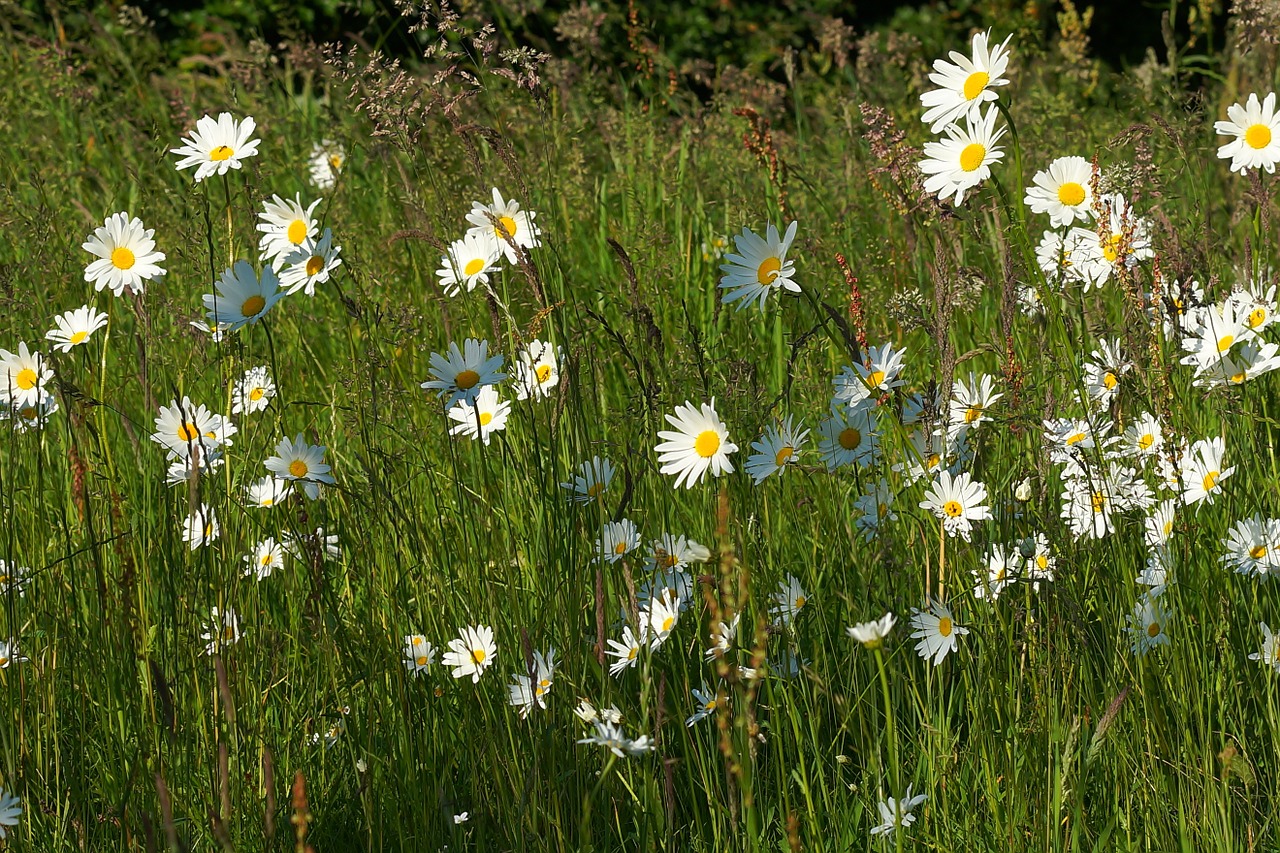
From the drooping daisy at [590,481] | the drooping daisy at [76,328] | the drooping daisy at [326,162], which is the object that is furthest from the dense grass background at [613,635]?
the drooping daisy at [326,162]

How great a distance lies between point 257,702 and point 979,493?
93 cm

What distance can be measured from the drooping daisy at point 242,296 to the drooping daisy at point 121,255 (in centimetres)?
11

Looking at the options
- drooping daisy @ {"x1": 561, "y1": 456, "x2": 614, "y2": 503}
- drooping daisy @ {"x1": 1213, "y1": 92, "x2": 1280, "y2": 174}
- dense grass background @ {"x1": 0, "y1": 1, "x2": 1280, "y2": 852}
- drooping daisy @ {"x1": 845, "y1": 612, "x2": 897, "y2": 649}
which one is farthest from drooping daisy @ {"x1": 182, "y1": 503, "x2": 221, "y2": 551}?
drooping daisy @ {"x1": 1213, "y1": 92, "x2": 1280, "y2": 174}

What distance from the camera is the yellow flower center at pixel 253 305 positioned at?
5.52ft

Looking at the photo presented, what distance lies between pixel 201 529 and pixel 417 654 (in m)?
0.36

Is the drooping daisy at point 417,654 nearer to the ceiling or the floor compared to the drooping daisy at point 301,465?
nearer to the floor

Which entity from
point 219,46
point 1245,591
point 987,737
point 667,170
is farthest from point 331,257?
point 219,46

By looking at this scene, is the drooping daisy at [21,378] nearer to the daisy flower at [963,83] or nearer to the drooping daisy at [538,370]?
the drooping daisy at [538,370]

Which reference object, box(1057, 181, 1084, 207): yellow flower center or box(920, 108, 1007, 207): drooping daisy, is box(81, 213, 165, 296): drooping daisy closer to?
box(920, 108, 1007, 207): drooping daisy

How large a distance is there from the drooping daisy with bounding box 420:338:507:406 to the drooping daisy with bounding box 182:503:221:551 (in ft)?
1.10

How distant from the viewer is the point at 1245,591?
1.79 meters

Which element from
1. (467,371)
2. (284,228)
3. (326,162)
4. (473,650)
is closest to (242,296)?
(284,228)

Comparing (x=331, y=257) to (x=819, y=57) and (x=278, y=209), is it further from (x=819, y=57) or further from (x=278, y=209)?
(x=819, y=57)

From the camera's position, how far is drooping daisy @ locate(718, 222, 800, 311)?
1.56 m
